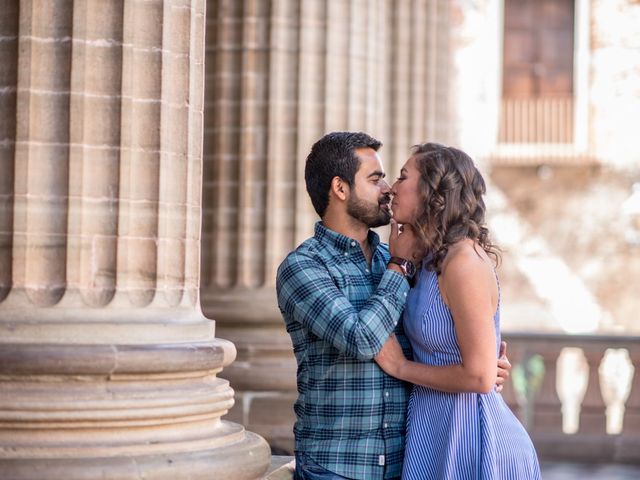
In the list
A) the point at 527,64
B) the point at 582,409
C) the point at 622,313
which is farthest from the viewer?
the point at 527,64

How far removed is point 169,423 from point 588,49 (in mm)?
19430

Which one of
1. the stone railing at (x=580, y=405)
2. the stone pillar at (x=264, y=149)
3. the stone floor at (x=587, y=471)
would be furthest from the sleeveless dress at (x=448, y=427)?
the stone railing at (x=580, y=405)

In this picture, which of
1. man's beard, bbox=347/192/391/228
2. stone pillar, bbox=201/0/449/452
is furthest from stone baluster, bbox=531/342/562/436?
man's beard, bbox=347/192/391/228

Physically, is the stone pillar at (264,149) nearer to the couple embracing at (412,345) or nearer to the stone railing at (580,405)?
the stone railing at (580,405)

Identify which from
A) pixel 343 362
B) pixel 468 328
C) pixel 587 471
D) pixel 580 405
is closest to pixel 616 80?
pixel 580 405

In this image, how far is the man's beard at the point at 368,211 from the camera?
4.07m

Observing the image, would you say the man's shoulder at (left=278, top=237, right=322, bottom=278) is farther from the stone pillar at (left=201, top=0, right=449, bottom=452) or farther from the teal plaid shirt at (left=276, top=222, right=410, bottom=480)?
the stone pillar at (left=201, top=0, right=449, bottom=452)

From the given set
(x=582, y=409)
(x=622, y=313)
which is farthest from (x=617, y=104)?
(x=582, y=409)

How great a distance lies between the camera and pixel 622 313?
21734 mm

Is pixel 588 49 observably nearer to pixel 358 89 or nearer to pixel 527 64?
pixel 527 64

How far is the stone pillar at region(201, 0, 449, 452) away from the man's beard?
3936mm

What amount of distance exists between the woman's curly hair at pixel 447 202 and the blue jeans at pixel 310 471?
2.06 feet

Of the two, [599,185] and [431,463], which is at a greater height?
[599,185]

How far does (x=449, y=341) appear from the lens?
149 inches
